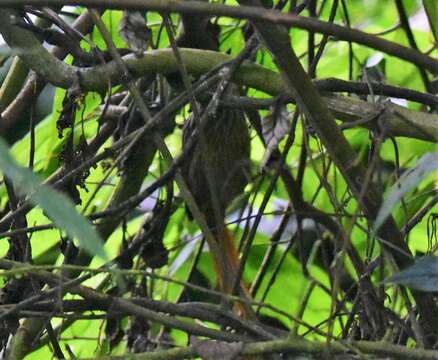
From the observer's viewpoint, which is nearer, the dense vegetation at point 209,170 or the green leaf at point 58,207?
the green leaf at point 58,207

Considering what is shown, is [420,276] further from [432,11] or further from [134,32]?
[432,11]

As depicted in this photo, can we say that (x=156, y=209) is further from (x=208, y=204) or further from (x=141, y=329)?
(x=141, y=329)

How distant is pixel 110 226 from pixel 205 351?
59cm

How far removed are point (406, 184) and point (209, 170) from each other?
0.28 metres

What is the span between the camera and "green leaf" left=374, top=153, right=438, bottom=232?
660 millimetres

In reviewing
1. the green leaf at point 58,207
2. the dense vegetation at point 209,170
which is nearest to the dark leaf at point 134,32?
the dense vegetation at point 209,170

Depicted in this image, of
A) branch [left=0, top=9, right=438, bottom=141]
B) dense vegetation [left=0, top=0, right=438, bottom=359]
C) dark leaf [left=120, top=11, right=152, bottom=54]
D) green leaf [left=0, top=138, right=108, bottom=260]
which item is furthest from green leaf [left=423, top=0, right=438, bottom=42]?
green leaf [left=0, top=138, right=108, bottom=260]

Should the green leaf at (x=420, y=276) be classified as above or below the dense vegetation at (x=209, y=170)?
below

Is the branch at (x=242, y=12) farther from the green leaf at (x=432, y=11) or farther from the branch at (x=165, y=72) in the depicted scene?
the green leaf at (x=432, y=11)

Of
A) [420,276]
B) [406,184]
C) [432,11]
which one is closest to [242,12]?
[406,184]

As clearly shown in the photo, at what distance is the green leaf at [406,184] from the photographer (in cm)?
66

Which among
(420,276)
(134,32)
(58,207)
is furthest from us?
(134,32)

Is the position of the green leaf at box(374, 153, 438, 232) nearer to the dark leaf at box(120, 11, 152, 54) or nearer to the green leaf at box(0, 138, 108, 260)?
the green leaf at box(0, 138, 108, 260)

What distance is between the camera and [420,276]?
2.55ft
